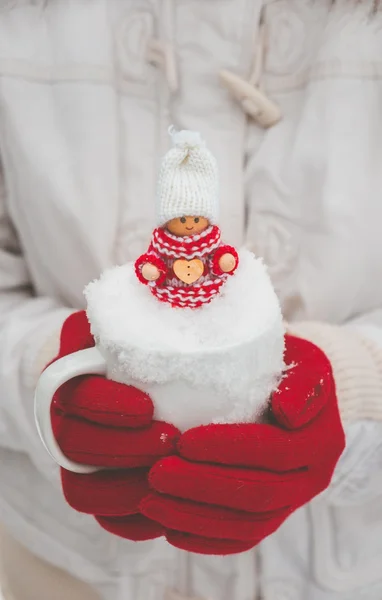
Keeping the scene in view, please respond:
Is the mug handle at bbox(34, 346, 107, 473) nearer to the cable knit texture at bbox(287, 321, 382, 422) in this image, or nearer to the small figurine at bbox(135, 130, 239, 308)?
the small figurine at bbox(135, 130, 239, 308)

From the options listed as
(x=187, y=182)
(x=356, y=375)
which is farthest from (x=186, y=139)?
(x=356, y=375)

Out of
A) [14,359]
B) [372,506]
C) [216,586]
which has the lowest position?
[216,586]

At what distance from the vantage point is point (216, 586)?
22.8 inches

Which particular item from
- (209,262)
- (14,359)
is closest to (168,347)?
(209,262)

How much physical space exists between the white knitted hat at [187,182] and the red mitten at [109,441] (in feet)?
0.34

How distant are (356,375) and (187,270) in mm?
220

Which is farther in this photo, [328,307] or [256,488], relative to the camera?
[328,307]

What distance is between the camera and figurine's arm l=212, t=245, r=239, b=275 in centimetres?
29

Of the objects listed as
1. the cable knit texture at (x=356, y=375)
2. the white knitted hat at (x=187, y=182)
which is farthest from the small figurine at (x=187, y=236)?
the cable knit texture at (x=356, y=375)

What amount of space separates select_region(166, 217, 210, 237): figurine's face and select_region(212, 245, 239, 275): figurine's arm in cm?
2

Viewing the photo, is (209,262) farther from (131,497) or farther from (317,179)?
(317,179)

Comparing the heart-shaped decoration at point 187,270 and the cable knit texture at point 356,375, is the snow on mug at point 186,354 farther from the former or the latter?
the cable knit texture at point 356,375

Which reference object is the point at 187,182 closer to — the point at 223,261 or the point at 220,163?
the point at 223,261

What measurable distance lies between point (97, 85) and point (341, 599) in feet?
1.96
